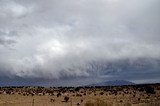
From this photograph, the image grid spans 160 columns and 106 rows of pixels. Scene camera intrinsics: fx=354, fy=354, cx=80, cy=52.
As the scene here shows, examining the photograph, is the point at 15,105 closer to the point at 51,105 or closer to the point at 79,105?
the point at 51,105

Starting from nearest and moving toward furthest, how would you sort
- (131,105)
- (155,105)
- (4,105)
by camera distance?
(155,105) → (131,105) → (4,105)

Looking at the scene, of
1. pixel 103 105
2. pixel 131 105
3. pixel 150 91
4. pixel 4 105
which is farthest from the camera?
pixel 150 91

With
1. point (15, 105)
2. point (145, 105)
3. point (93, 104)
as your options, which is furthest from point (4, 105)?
point (145, 105)

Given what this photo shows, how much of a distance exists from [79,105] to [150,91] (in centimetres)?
4045

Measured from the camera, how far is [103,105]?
4231 cm

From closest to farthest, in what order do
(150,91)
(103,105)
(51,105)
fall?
(103,105) → (51,105) → (150,91)

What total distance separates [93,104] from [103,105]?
161cm

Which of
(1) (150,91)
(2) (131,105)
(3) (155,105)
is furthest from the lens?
(1) (150,91)

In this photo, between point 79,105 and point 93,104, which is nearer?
point 93,104

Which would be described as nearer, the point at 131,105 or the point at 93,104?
the point at 93,104

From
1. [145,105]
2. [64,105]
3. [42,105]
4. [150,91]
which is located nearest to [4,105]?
[42,105]

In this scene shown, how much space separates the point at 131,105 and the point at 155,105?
14.4 feet

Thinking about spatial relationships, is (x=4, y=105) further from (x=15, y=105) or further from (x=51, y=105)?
(x=51, y=105)

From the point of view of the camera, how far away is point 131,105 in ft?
166
